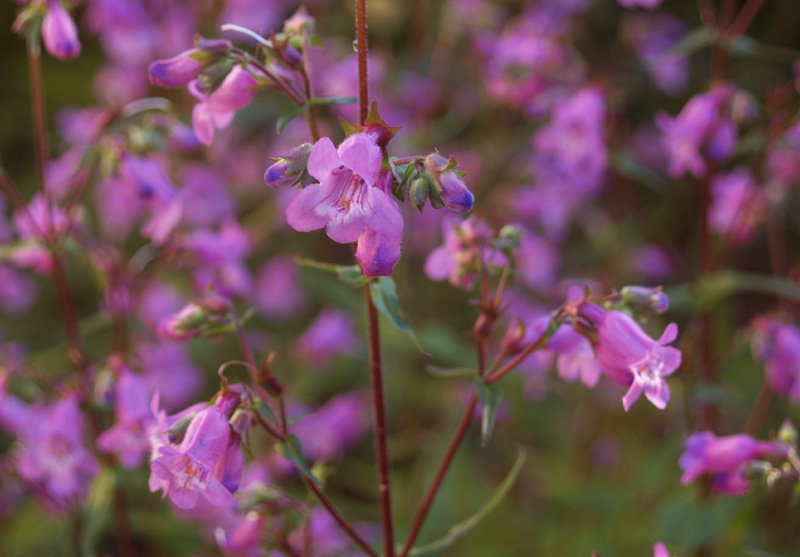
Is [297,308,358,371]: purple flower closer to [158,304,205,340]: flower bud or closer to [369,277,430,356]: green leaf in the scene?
[158,304,205,340]: flower bud

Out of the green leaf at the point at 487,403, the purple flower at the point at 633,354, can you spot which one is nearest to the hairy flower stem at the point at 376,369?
the green leaf at the point at 487,403

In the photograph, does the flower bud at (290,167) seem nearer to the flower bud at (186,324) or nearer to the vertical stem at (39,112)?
the flower bud at (186,324)

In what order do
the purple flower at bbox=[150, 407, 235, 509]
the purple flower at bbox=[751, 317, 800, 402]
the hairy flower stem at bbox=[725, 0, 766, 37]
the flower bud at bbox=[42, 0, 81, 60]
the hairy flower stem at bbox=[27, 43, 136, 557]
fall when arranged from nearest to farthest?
the purple flower at bbox=[150, 407, 235, 509]
the flower bud at bbox=[42, 0, 81, 60]
the hairy flower stem at bbox=[27, 43, 136, 557]
the purple flower at bbox=[751, 317, 800, 402]
the hairy flower stem at bbox=[725, 0, 766, 37]

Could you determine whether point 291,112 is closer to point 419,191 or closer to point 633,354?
point 419,191

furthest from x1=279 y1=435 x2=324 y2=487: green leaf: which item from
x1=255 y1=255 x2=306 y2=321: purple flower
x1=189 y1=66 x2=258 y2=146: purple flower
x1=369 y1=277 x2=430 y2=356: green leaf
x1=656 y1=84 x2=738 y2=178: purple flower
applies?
x1=255 y1=255 x2=306 y2=321: purple flower

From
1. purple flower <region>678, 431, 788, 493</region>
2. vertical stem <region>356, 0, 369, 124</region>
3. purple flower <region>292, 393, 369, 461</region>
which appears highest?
vertical stem <region>356, 0, 369, 124</region>

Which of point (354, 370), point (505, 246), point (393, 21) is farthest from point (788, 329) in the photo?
point (393, 21)

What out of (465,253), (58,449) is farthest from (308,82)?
(58,449)
